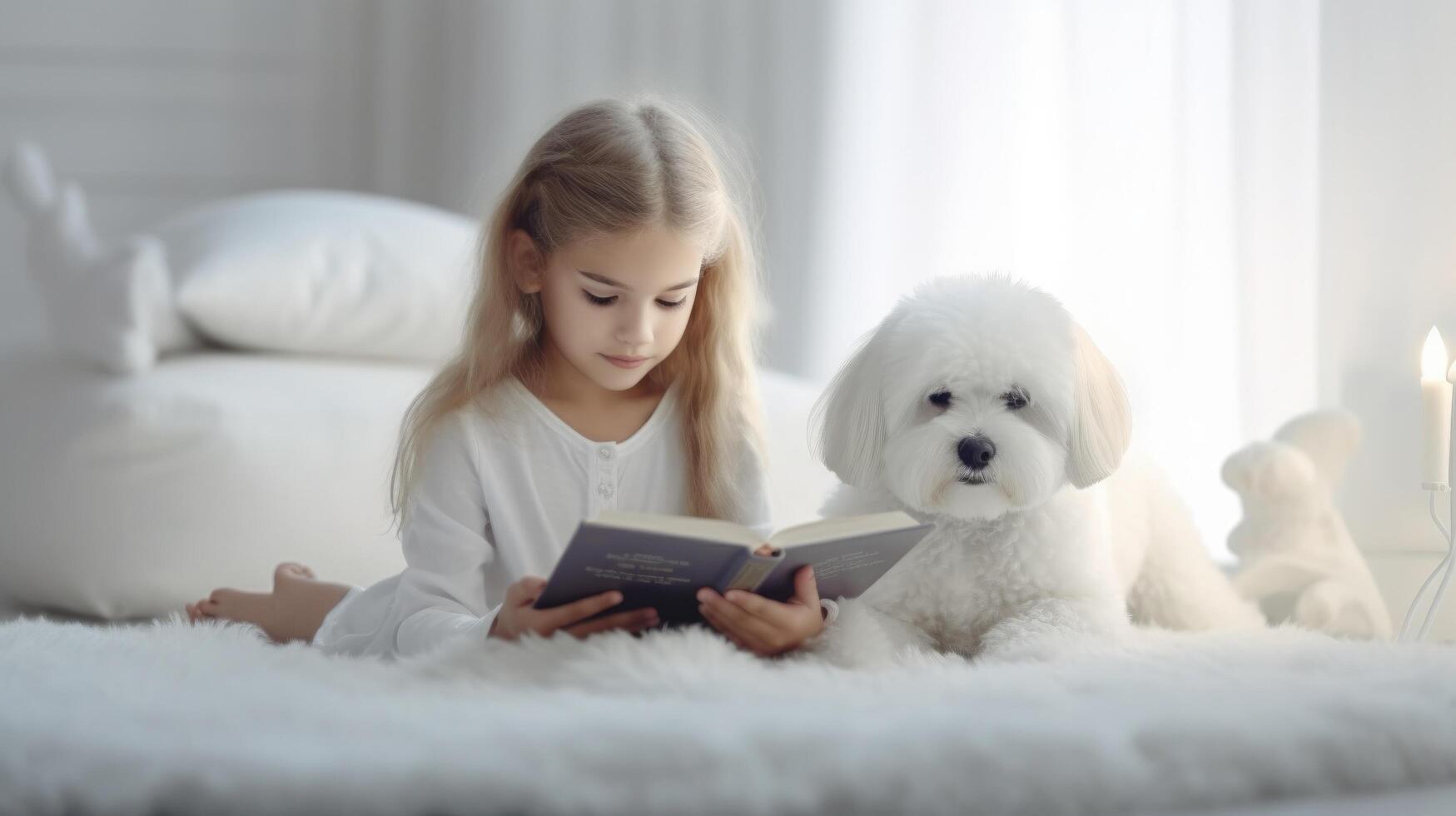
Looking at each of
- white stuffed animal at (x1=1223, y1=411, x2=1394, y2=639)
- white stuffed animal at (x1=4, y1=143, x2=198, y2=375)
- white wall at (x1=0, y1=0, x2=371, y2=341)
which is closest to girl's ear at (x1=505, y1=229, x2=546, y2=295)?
white stuffed animal at (x1=4, y1=143, x2=198, y2=375)

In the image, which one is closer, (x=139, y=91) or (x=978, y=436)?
(x=978, y=436)

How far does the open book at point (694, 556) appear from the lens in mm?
1022

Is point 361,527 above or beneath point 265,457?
beneath

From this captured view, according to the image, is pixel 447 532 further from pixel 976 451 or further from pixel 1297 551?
pixel 1297 551

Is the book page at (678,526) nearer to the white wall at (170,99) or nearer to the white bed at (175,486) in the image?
the white bed at (175,486)

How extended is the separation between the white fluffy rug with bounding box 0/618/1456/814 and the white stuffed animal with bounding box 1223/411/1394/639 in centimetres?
83

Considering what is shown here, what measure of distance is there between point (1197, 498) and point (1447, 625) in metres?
0.72

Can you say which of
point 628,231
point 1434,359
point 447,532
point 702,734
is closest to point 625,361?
point 628,231

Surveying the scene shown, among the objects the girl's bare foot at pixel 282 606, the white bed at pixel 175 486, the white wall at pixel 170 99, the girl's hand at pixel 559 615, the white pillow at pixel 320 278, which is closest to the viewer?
the girl's hand at pixel 559 615

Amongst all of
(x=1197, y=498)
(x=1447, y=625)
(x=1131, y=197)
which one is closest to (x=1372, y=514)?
(x=1447, y=625)

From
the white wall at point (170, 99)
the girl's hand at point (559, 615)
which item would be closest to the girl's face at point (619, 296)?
the girl's hand at point (559, 615)

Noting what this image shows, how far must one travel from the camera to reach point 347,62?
11.7 ft

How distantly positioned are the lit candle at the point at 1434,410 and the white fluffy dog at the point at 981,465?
1.82 feet

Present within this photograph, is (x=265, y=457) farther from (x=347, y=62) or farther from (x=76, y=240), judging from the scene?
(x=347, y=62)
